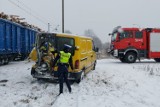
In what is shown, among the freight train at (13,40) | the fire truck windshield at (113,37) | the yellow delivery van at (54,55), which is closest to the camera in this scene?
the yellow delivery van at (54,55)

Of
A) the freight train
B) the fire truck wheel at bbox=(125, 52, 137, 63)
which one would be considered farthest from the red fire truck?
the freight train

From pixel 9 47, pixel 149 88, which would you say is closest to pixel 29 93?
pixel 149 88

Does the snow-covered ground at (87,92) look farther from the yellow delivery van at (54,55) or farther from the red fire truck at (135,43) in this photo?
the red fire truck at (135,43)

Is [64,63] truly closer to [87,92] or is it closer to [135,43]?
[87,92]

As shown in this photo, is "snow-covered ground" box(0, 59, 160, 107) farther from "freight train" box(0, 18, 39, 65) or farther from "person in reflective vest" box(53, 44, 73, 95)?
"freight train" box(0, 18, 39, 65)

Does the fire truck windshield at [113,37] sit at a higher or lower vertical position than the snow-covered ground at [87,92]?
higher

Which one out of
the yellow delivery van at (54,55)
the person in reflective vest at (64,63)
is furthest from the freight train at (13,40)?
the person in reflective vest at (64,63)

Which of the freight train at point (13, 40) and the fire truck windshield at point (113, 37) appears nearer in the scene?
the freight train at point (13, 40)

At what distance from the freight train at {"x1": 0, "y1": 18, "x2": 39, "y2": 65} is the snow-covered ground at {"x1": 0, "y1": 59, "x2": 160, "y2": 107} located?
233 inches

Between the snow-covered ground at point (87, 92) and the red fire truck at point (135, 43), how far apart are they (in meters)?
9.54

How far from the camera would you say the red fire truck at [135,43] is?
2615 cm

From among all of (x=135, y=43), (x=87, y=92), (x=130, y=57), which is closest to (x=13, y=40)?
(x=130, y=57)

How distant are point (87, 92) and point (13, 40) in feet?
Result: 44.3

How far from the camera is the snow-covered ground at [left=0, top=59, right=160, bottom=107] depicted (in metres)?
10.8
